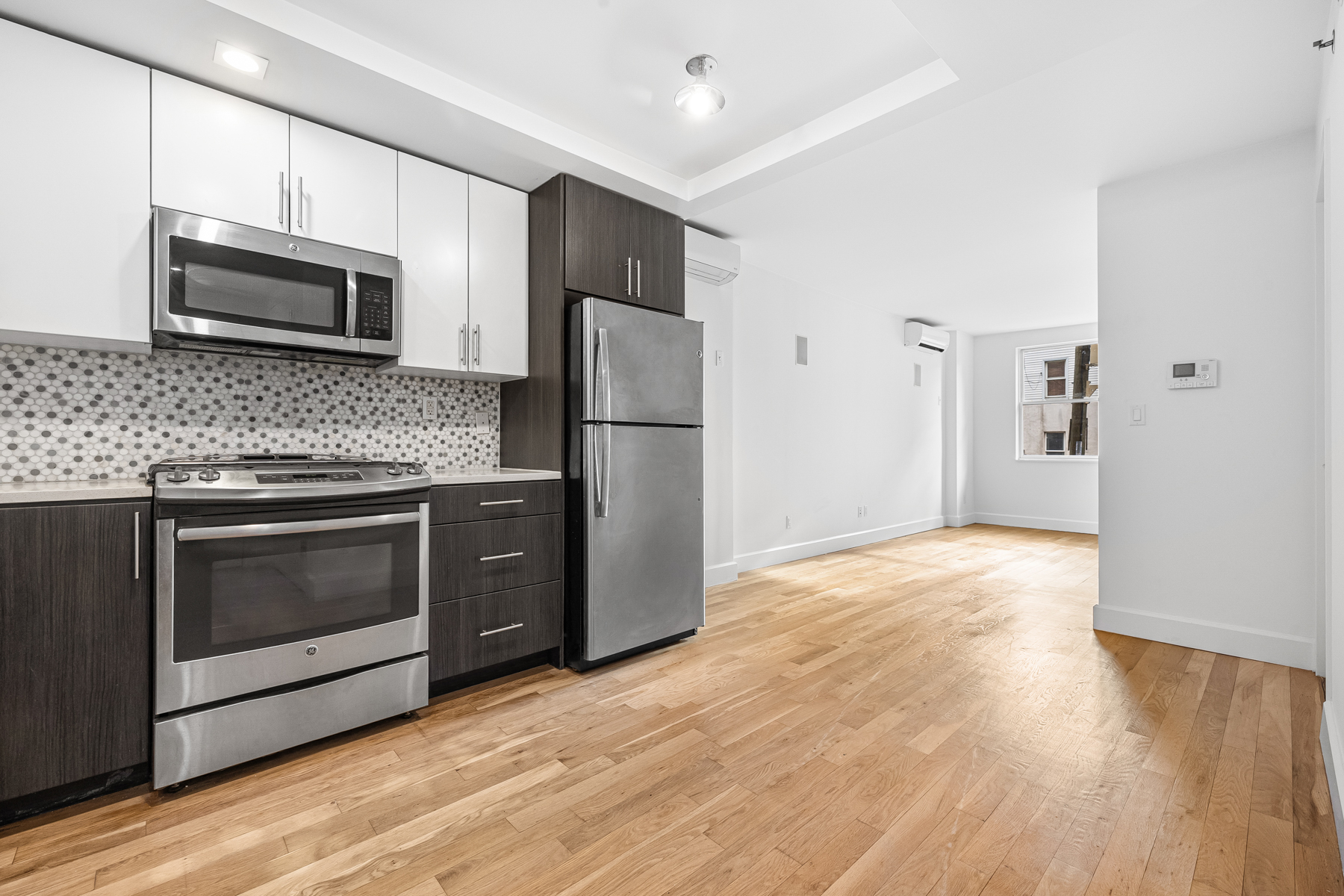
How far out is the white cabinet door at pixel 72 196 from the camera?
1.87 metres

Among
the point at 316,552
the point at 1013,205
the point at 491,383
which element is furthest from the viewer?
the point at 1013,205

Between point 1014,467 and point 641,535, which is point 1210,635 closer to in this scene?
point 641,535

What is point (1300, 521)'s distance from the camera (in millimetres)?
2910

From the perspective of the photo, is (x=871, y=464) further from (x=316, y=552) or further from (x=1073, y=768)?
(x=316, y=552)

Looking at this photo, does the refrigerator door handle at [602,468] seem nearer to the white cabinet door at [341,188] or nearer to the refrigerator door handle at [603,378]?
the refrigerator door handle at [603,378]

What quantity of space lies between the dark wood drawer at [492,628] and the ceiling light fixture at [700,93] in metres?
2.17

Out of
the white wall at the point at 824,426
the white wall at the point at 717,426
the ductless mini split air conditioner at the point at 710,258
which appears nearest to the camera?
the ductless mini split air conditioner at the point at 710,258

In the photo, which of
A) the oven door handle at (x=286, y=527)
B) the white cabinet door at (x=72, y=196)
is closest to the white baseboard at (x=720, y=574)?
the oven door handle at (x=286, y=527)

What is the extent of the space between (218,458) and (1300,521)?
15.8 feet

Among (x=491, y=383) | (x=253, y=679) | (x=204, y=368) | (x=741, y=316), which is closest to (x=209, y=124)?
(x=204, y=368)

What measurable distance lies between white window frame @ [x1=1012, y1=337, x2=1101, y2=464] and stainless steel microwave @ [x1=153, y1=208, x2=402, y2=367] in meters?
7.73

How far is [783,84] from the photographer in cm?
260

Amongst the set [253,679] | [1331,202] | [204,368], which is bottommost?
[253,679]

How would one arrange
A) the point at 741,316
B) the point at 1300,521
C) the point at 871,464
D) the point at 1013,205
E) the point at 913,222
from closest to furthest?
the point at 1300,521
the point at 1013,205
the point at 913,222
the point at 741,316
the point at 871,464
